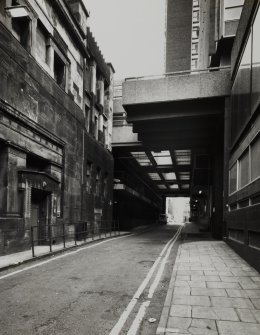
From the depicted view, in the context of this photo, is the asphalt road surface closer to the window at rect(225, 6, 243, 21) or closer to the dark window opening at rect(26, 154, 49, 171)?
the dark window opening at rect(26, 154, 49, 171)

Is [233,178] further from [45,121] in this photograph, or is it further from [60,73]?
[60,73]

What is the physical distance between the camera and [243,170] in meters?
12.1

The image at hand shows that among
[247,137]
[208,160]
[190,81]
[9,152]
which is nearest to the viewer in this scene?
[247,137]

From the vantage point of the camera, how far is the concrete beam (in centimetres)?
1944

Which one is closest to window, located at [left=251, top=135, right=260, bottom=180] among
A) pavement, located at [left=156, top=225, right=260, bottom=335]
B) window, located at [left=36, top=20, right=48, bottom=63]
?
pavement, located at [left=156, top=225, right=260, bottom=335]

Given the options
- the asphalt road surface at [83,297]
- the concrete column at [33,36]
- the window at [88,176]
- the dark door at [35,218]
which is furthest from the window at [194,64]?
the asphalt road surface at [83,297]

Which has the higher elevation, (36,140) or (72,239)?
(36,140)

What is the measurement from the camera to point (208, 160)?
31188 millimetres

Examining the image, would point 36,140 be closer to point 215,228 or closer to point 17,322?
point 17,322

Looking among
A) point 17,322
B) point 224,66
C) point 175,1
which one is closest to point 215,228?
point 224,66

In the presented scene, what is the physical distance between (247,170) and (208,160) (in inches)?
799

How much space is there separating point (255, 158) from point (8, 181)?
8.84m

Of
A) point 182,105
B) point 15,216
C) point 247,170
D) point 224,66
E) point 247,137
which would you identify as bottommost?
point 15,216

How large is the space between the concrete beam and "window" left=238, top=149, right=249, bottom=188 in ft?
25.3
